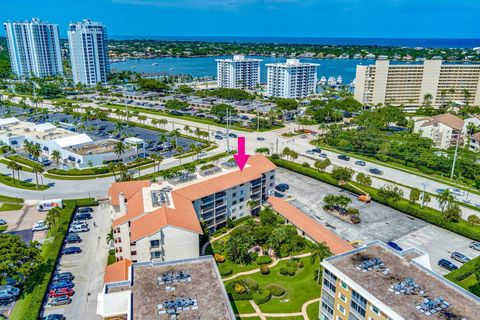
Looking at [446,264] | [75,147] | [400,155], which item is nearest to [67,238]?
[75,147]

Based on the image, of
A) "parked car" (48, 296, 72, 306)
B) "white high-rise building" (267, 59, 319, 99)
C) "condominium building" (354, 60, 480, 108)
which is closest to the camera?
"parked car" (48, 296, 72, 306)

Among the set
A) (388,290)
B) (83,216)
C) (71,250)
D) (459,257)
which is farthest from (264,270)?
(83,216)

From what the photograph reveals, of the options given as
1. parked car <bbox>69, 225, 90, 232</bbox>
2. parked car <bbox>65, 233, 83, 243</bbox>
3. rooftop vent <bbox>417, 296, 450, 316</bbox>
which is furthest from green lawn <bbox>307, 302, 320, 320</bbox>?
parked car <bbox>69, 225, 90, 232</bbox>

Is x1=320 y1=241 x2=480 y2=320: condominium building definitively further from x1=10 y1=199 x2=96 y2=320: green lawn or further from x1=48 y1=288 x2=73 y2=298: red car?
x1=10 y1=199 x2=96 y2=320: green lawn

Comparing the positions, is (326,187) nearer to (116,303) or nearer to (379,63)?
(116,303)

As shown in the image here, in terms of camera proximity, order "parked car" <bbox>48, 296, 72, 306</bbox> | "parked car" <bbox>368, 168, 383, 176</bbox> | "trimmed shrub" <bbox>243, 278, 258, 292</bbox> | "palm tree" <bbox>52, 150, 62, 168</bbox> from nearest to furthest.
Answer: "parked car" <bbox>48, 296, 72, 306</bbox> → "trimmed shrub" <bbox>243, 278, 258, 292</bbox> → "palm tree" <bbox>52, 150, 62, 168</bbox> → "parked car" <bbox>368, 168, 383, 176</bbox>

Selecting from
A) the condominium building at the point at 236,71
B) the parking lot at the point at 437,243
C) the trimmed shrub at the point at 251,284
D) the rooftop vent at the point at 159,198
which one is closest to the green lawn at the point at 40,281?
the rooftop vent at the point at 159,198
